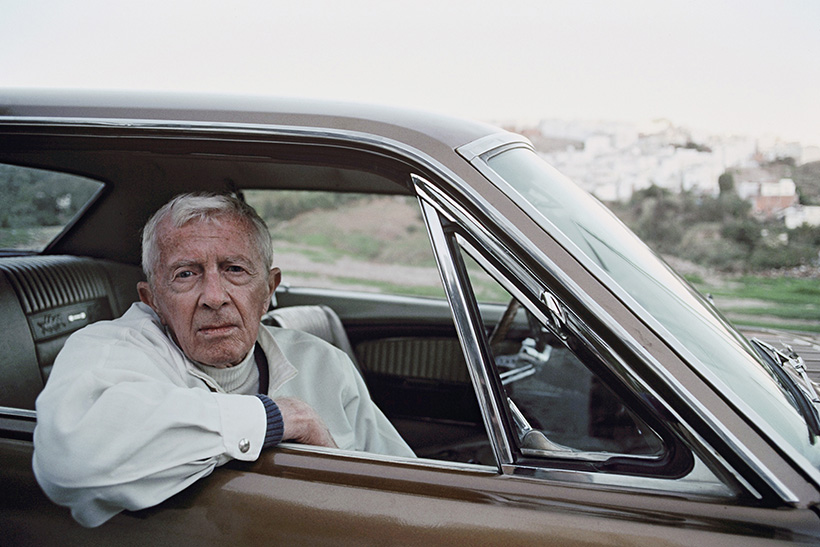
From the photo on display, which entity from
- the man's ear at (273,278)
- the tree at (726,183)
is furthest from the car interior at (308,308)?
the tree at (726,183)

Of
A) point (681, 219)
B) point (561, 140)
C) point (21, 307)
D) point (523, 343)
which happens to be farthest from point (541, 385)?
point (561, 140)

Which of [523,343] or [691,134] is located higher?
[691,134]

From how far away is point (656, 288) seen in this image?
1.44 metres

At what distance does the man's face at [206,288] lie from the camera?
170cm

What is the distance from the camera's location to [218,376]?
178 cm

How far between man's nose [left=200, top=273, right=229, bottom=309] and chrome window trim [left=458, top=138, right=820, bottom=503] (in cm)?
79

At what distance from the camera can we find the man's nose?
1698 millimetres

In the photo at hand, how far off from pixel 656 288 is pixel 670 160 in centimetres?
1697

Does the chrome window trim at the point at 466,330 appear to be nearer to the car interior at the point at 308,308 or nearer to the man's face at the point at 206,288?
the car interior at the point at 308,308

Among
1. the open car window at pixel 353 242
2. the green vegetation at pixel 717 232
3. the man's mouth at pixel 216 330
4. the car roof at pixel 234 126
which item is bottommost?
the open car window at pixel 353 242

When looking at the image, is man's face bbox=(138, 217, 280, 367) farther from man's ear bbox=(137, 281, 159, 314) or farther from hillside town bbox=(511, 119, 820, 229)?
hillside town bbox=(511, 119, 820, 229)

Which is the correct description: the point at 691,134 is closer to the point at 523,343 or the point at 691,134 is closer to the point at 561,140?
the point at 561,140

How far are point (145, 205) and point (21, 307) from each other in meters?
0.65

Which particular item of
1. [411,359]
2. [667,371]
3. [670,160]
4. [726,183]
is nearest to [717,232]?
[726,183]
